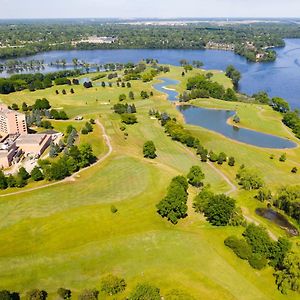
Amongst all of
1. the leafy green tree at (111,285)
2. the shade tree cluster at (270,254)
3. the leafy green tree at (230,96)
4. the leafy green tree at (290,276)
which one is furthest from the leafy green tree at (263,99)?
the leafy green tree at (111,285)

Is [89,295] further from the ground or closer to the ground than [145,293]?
closer to the ground

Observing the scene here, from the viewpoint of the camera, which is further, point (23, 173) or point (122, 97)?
point (122, 97)

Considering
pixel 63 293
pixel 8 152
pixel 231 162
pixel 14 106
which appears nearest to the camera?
pixel 63 293

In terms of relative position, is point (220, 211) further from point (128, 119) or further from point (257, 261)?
point (128, 119)

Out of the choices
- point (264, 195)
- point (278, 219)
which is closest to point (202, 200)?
point (264, 195)

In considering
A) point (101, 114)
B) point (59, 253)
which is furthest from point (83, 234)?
point (101, 114)

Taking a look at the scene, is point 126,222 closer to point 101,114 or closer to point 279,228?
point 279,228

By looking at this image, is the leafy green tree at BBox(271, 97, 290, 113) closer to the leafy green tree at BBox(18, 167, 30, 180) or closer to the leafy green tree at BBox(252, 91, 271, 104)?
the leafy green tree at BBox(252, 91, 271, 104)
